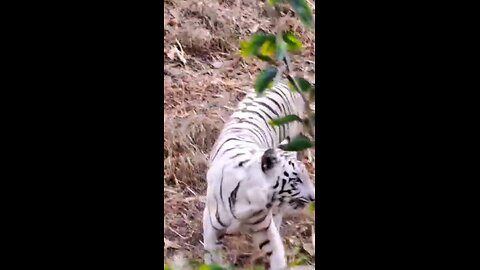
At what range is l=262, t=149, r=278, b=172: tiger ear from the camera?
190cm

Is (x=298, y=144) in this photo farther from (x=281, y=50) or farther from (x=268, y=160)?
(x=281, y=50)

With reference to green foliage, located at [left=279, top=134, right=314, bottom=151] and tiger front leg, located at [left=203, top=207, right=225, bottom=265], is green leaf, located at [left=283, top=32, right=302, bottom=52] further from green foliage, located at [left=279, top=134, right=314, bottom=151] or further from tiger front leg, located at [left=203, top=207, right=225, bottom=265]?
tiger front leg, located at [left=203, top=207, right=225, bottom=265]

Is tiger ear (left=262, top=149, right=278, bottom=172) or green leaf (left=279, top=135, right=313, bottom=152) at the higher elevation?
green leaf (left=279, top=135, right=313, bottom=152)

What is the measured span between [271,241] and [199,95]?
299mm

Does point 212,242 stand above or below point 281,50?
below

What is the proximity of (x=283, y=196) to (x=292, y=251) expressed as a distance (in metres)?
0.10

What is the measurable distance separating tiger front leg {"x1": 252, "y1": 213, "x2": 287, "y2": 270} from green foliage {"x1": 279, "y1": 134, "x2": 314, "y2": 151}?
0.13 meters

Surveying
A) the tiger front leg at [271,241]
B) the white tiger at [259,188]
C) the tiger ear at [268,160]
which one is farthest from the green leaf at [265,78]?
the tiger front leg at [271,241]

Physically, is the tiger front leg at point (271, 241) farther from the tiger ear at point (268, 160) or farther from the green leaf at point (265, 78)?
the green leaf at point (265, 78)

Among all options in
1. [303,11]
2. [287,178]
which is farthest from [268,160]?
[303,11]

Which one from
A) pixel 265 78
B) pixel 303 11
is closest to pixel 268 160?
pixel 265 78

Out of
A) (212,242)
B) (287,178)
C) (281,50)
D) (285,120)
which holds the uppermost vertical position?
(281,50)

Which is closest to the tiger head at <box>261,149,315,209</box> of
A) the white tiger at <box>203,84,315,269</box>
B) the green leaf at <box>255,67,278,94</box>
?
the white tiger at <box>203,84,315,269</box>

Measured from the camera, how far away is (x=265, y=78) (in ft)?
6.27
